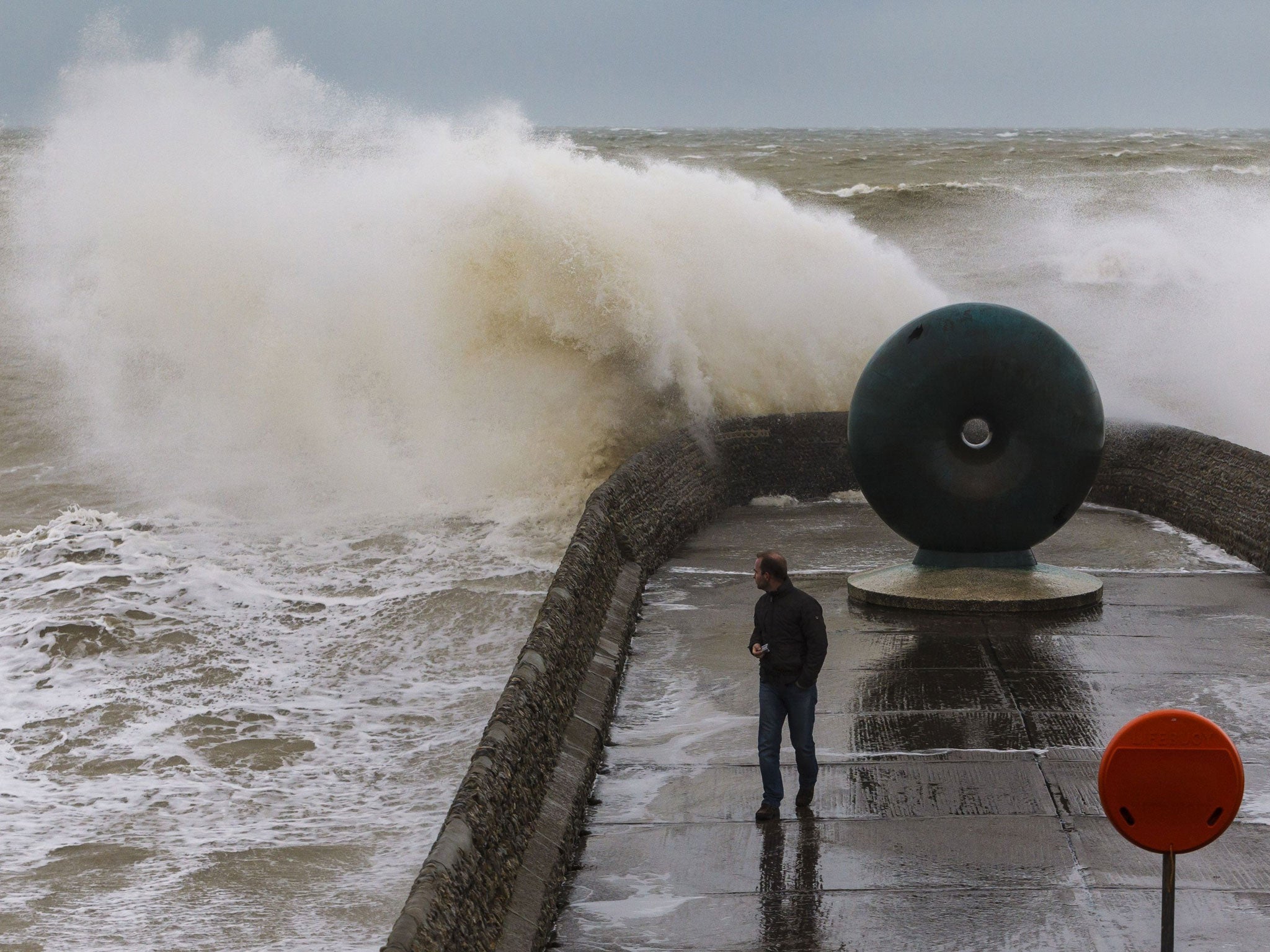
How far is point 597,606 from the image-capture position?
29.0 feet

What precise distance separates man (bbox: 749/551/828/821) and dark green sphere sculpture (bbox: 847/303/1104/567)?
414 cm

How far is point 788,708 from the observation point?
624 cm

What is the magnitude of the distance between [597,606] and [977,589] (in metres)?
2.74

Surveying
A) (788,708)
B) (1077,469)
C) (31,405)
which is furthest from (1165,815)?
(31,405)

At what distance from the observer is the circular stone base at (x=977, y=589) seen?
9.59 m

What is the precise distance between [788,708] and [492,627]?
6770 millimetres

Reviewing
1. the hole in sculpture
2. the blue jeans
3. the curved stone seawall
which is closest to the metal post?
the curved stone seawall

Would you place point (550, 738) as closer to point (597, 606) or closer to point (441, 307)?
point (597, 606)

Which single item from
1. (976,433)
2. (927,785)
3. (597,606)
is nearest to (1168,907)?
(927,785)

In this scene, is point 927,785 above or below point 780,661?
below

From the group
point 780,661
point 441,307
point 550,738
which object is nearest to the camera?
point 780,661

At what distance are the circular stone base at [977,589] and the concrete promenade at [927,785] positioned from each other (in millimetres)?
110

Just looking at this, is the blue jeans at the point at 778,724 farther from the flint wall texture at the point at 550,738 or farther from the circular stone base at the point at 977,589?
the circular stone base at the point at 977,589

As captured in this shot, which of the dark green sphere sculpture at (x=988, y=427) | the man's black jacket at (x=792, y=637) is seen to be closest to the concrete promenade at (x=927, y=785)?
the man's black jacket at (x=792, y=637)
